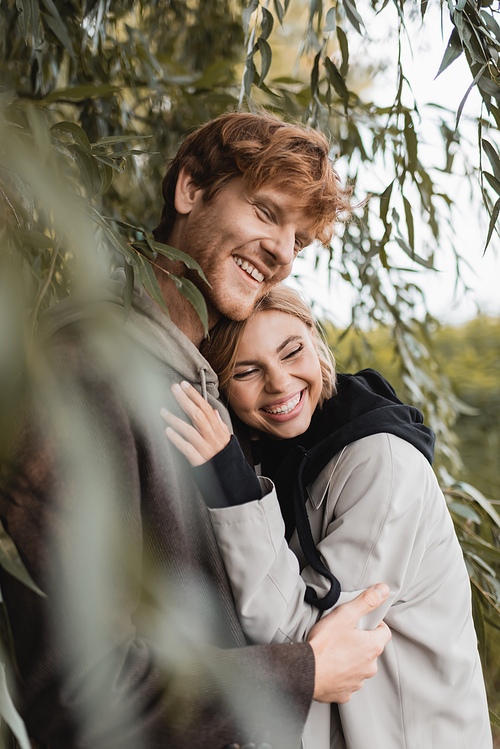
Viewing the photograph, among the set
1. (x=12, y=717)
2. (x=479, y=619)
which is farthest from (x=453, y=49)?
(x=479, y=619)

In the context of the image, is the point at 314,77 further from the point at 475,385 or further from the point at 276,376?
the point at 475,385

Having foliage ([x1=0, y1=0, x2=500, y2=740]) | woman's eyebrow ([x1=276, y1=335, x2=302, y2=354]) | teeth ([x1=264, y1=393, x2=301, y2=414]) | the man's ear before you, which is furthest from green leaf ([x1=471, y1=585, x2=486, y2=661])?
the man's ear

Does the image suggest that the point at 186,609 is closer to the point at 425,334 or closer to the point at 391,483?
the point at 391,483

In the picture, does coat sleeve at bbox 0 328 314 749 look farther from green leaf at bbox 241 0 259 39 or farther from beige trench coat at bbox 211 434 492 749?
green leaf at bbox 241 0 259 39

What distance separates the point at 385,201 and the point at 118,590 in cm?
92

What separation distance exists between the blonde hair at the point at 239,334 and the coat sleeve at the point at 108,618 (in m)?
0.40

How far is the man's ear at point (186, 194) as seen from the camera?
4.08ft

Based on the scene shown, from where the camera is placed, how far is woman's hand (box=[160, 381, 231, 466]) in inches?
39.9

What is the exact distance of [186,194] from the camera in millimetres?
1256

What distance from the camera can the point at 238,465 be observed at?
41.6 inches

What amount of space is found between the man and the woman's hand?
0.09ft

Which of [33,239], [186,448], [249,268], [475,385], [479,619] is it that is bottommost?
[475,385]

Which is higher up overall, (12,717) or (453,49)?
(453,49)

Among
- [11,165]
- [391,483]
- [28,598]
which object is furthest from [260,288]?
[28,598]
